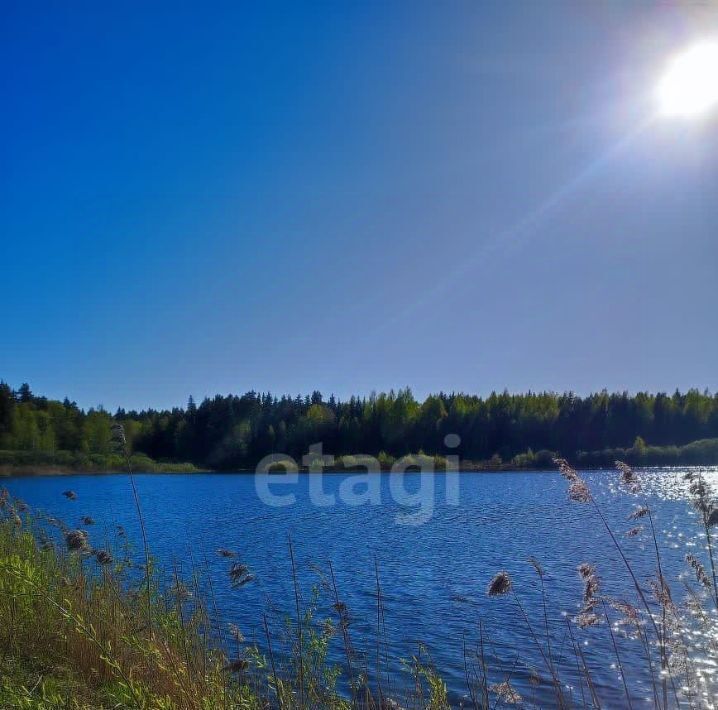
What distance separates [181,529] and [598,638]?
18444 millimetres

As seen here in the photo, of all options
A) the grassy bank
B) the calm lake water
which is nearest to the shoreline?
the grassy bank

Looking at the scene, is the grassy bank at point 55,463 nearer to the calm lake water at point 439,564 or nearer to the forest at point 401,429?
the forest at point 401,429

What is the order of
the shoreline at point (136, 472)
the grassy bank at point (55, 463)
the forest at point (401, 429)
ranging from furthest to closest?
the forest at point (401, 429) < the grassy bank at point (55, 463) < the shoreline at point (136, 472)

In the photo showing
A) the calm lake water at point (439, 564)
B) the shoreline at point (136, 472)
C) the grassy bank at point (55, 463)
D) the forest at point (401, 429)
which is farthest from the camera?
the forest at point (401, 429)

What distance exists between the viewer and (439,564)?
1856 cm

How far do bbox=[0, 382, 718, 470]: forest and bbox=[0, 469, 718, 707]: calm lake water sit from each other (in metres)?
51.5

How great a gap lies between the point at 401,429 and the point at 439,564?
276ft

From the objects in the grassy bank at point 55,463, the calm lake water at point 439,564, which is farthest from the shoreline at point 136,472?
the calm lake water at point 439,564

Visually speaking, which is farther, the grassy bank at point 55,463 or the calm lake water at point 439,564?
the grassy bank at point 55,463

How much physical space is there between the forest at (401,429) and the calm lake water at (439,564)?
51511mm

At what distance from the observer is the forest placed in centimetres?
8394

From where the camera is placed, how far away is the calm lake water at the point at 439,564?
36.9ft

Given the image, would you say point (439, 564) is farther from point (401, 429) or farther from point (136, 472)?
point (401, 429)

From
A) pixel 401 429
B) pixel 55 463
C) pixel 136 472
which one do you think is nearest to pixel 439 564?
pixel 55 463
